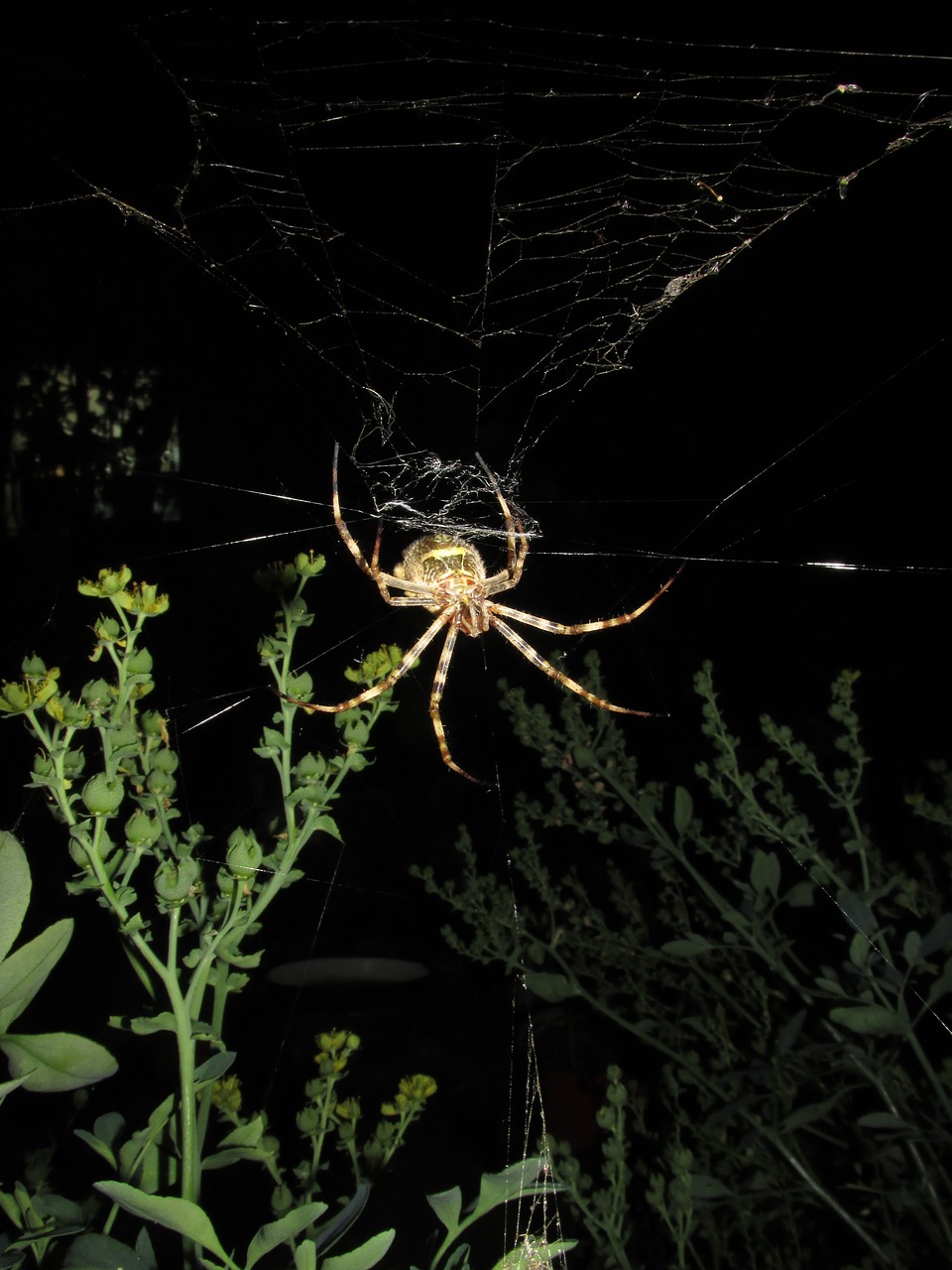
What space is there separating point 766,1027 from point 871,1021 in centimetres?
41

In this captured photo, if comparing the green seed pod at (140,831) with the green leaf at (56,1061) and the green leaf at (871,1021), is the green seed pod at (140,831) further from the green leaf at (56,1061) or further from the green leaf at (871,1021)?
the green leaf at (871,1021)

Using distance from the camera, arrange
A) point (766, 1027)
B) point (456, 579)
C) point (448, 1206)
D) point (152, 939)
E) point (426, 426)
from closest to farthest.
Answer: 1. point (448, 1206)
2. point (152, 939)
3. point (766, 1027)
4. point (456, 579)
5. point (426, 426)

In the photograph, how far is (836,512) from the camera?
2689mm

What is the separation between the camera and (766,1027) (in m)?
1.29

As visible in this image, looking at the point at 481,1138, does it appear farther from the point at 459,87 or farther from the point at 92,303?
the point at 92,303

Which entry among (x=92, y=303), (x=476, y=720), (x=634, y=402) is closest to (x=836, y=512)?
(x=634, y=402)

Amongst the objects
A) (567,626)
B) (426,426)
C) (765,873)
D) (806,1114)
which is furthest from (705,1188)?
(426,426)

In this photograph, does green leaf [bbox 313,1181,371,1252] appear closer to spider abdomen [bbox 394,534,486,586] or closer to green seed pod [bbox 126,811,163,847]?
green seed pod [bbox 126,811,163,847]

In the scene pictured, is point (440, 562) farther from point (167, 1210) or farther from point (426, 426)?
point (167, 1210)

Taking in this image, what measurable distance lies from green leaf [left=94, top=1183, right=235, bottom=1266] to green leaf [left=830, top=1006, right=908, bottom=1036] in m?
0.77

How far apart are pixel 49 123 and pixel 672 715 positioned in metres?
2.69

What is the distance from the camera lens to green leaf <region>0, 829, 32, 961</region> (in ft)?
1.58

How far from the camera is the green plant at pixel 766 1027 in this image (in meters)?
1.03

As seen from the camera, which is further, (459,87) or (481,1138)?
(481,1138)
